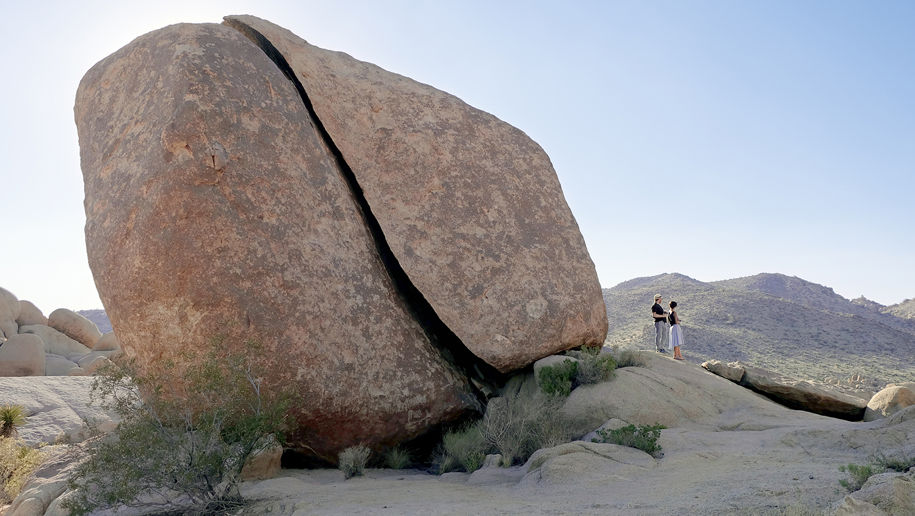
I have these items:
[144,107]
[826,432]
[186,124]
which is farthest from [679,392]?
[144,107]

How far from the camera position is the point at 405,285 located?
919 cm

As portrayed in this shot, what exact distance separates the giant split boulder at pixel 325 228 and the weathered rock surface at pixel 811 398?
355 cm

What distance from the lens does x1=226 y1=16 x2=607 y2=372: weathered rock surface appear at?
9.08 m

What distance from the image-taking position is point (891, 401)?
10.3 meters

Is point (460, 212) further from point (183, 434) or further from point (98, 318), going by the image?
point (98, 318)

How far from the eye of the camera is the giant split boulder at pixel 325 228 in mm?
7188

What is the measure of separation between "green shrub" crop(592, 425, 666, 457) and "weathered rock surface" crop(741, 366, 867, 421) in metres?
4.86

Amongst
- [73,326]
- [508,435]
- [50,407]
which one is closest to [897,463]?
[508,435]

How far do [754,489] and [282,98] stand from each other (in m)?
7.19

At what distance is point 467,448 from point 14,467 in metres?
6.61

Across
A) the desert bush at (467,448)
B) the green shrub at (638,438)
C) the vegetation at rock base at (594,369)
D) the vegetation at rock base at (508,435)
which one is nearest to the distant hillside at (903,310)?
the vegetation at rock base at (594,369)

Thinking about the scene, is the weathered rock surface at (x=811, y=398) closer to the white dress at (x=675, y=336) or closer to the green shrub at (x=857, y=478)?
the white dress at (x=675, y=336)

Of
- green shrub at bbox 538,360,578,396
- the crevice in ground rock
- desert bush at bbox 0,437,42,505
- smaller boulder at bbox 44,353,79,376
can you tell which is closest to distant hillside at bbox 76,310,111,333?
smaller boulder at bbox 44,353,79,376

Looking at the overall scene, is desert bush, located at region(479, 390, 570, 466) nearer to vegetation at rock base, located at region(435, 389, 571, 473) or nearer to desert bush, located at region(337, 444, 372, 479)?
vegetation at rock base, located at region(435, 389, 571, 473)
